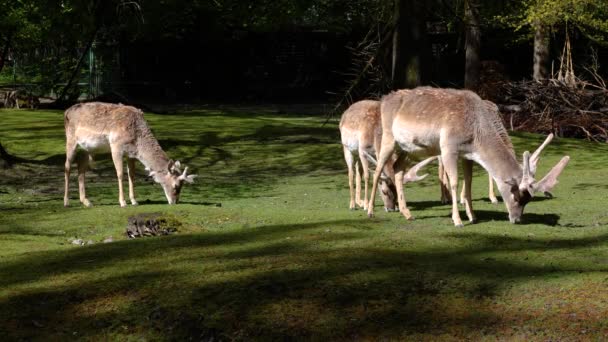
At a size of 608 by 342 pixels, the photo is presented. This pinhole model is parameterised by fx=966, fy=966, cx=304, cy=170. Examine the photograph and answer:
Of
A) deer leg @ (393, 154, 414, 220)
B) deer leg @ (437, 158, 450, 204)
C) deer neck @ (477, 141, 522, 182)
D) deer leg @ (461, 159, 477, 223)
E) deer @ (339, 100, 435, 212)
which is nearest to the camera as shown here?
deer neck @ (477, 141, 522, 182)

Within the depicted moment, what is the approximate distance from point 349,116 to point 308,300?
8.22 metres

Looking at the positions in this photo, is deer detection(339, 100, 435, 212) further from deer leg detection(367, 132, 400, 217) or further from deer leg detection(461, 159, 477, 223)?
deer leg detection(461, 159, 477, 223)

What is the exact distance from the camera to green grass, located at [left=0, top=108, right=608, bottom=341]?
677cm

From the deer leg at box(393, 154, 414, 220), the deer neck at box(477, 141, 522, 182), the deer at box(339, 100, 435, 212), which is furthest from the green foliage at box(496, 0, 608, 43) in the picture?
the deer neck at box(477, 141, 522, 182)

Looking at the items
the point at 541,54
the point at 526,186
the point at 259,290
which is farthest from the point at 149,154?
the point at 541,54

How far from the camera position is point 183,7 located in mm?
45000

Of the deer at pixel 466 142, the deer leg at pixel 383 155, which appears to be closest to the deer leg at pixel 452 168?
the deer at pixel 466 142

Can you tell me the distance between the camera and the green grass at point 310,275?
6770mm

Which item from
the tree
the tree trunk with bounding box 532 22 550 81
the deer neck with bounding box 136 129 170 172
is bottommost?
the deer neck with bounding box 136 129 170 172

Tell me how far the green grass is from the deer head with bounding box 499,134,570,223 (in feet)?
0.97

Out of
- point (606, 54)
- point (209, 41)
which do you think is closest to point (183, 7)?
point (209, 41)

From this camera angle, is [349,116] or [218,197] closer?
[349,116]

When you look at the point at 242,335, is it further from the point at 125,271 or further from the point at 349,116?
the point at 349,116

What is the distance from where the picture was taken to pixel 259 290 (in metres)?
7.46
